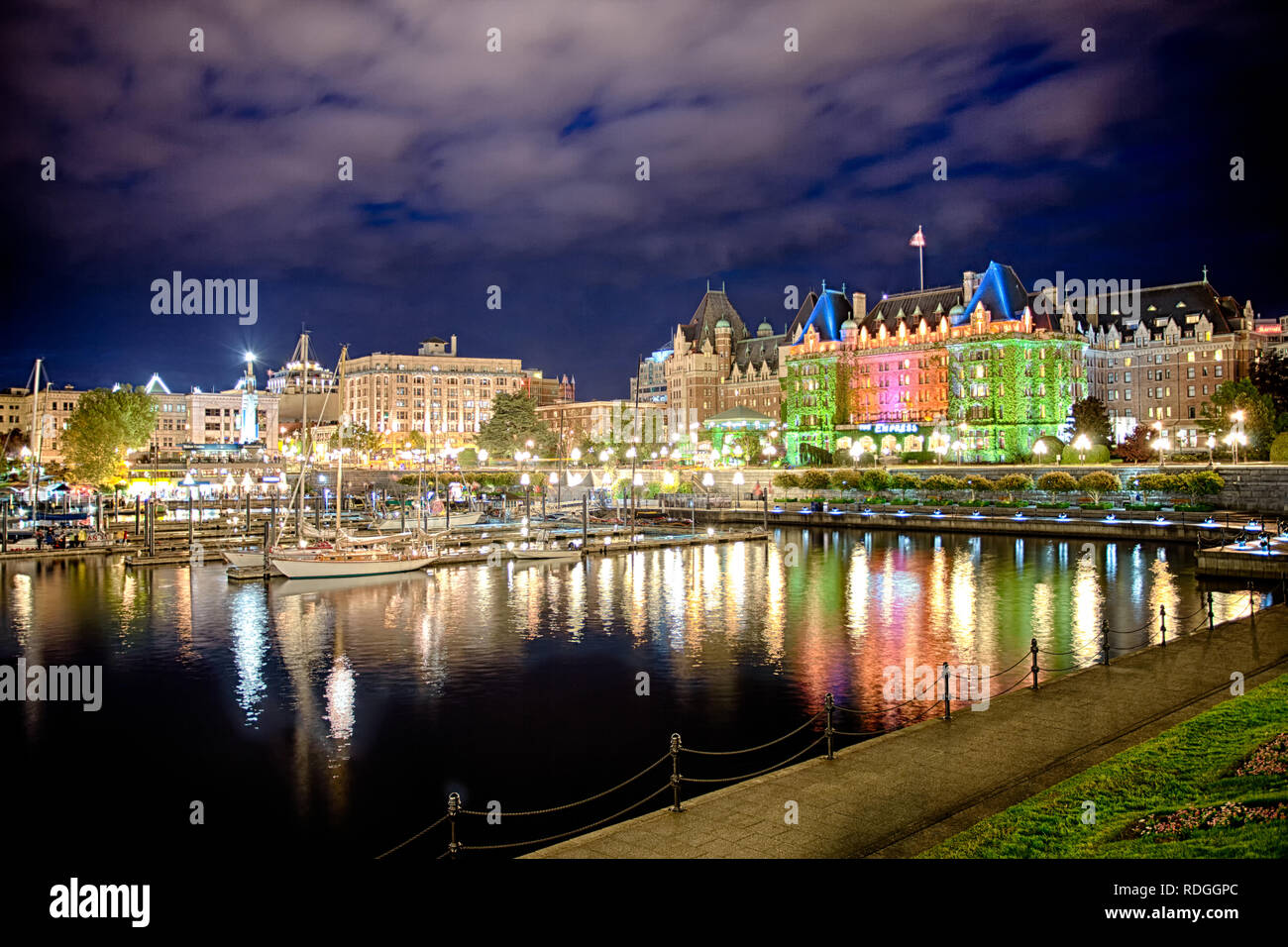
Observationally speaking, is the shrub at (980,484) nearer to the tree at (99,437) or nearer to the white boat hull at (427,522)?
the white boat hull at (427,522)

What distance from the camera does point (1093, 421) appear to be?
101 metres

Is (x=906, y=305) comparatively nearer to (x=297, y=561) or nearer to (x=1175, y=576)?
(x=1175, y=576)

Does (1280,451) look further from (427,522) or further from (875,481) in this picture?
(427,522)

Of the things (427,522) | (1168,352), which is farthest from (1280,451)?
(427,522)

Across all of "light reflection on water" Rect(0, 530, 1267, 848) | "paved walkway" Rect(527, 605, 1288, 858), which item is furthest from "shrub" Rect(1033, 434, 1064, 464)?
"paved walkway" Rect(527, 605, 1288, 858)

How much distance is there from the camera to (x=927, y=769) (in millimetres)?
15281

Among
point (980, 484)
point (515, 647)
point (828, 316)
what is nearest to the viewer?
point (515, 647)

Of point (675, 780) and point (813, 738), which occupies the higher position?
point (675, 780)

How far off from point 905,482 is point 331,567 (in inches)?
2433

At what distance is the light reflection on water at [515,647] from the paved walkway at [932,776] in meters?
6.05

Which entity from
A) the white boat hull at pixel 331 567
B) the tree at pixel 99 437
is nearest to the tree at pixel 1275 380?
the white boat hull at pixel 331 567

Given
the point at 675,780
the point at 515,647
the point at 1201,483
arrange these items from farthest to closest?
the point at 1201,483
the point at 515,647
the point at 675,780

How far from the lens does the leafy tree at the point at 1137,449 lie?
294 feet
